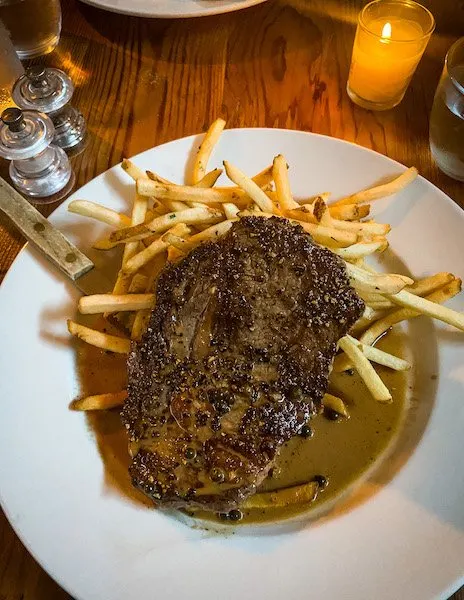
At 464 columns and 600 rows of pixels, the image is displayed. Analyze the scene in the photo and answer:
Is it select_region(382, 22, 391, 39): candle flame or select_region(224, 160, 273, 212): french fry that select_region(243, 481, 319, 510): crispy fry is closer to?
select_region(224, 160, 273, 212): french fry

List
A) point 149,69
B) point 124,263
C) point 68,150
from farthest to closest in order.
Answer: point 149,69, point 68,150, point 124,263

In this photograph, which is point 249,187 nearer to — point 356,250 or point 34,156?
point 356,250

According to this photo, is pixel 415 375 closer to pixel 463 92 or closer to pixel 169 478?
pixel 169 478

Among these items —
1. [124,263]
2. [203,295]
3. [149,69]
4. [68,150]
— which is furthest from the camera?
[149,69]

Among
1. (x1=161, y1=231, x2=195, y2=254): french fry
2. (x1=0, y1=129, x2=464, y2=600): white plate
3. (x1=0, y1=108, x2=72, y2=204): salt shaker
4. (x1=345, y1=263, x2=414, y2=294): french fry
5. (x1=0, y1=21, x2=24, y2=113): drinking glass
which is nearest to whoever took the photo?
(x1=0, y1=129, x2=464, y2=600): white plate

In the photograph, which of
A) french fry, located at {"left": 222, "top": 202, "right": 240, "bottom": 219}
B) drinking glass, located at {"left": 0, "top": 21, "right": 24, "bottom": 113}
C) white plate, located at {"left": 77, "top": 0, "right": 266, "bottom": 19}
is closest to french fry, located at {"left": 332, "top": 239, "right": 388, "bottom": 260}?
french fry, located at {"left": 222, "top": 202, "right": 240, "bottom": 219}

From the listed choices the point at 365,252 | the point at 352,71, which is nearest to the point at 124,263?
the point at 365,252

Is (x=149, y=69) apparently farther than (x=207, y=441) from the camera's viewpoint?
Yes
